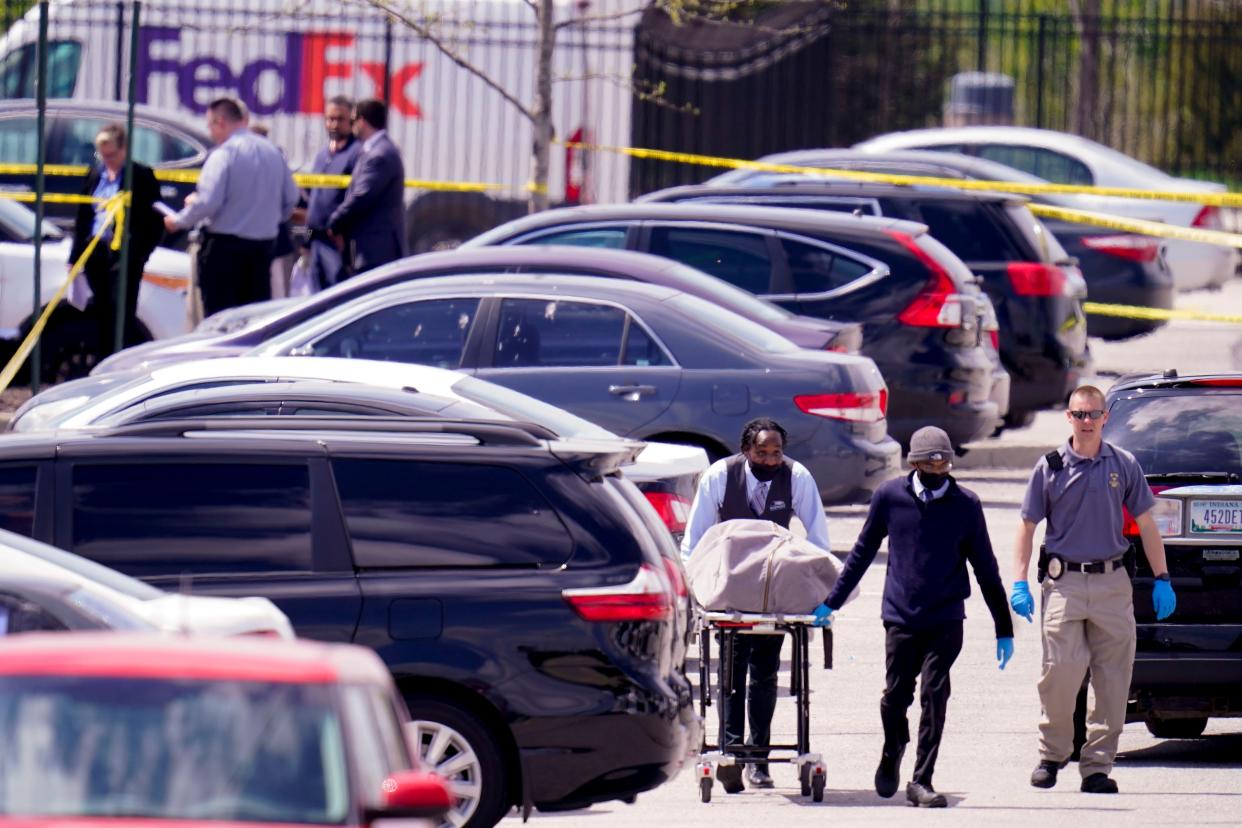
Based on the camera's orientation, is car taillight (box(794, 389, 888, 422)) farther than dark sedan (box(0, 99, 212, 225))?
No

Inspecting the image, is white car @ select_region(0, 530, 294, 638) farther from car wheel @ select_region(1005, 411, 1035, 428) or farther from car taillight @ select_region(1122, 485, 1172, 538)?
car wheel @ select_region(1005, 411, 1035, 428)

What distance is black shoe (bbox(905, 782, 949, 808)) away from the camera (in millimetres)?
8758

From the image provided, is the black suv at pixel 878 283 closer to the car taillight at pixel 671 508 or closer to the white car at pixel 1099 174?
the car taillight at pixel 671 508

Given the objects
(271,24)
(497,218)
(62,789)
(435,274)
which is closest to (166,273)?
(435,274)

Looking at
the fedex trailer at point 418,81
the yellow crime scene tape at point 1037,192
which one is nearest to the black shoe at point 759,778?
the yellow crime scene tape at point 1037,192

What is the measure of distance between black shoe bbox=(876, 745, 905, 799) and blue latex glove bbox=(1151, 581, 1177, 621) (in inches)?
45.7

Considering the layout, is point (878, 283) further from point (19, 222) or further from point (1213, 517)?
point (19, 222)

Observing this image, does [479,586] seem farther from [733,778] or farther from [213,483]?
[733,778]

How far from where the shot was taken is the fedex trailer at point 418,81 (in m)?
23.4

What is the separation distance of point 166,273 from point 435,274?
457 cm

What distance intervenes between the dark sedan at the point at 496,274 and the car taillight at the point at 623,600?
572 cm

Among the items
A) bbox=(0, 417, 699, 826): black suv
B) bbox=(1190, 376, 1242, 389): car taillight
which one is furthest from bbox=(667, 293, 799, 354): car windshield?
bbox=(0, 417, 699, 826): black suv

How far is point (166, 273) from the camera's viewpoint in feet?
57.6

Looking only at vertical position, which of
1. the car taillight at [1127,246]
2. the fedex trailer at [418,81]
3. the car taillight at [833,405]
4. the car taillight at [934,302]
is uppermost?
the fedex trailer at [418,81]
